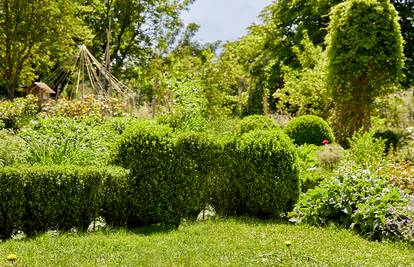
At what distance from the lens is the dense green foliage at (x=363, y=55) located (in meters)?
13.1

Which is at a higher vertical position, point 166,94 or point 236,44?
point 236,44

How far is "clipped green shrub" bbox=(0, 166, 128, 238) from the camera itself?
5.76m

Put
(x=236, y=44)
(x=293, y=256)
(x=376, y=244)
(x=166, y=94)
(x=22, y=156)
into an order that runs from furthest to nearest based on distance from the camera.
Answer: (x=236, y=44) < (x=166, y=94) < (x=22, y=156) < (x=376, y=244) < (x=293, y=256)

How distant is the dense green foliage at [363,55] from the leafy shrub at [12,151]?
27.6ft

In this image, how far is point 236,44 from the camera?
3016 centimetres

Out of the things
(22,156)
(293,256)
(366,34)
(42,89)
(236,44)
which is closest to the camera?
(293,256)

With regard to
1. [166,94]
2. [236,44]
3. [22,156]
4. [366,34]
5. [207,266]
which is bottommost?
[207,266]

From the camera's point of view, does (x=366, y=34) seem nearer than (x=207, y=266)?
No

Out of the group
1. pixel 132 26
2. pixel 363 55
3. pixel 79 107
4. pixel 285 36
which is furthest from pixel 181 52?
pixel 363 55

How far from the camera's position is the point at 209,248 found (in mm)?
5418

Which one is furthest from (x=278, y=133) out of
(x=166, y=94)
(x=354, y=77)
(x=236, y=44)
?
(x=236, y=44)

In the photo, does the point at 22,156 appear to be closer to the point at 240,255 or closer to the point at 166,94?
the point at 240,255

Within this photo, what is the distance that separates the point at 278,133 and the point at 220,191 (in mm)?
1245

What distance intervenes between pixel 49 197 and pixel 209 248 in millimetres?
1977
